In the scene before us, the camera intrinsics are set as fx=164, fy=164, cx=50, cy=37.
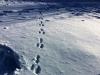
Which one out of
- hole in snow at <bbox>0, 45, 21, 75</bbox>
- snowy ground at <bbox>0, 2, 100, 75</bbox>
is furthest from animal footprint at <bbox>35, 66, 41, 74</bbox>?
hole in snow at <bbox>0, 45, 21, 75</bbox>

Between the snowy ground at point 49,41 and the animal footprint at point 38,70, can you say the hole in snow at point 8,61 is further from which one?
the animal footprint at point 38,70

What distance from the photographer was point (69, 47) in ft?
16.5

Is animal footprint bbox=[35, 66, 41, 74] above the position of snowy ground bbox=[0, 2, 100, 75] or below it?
below

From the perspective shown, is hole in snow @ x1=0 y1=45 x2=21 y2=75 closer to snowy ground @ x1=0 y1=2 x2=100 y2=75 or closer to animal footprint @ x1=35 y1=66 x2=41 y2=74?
snowy ground @ x1=0 y1=2 x2=100 y2=75

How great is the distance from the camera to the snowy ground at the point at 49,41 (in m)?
4.18

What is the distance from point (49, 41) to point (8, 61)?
1558 millimetres

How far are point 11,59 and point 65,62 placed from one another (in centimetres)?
148

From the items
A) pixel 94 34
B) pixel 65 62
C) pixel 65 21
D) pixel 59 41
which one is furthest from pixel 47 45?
pixel 65 21

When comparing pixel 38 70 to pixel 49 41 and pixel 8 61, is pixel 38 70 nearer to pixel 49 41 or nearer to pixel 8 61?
pixel 8 61

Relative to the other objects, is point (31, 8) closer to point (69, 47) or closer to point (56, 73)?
point (69, 47)

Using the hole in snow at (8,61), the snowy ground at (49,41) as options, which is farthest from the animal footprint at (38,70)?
the hole in snow at (8,61)

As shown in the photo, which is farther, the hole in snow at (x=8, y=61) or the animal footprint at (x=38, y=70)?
the hole in snow at (x=8, y=61)

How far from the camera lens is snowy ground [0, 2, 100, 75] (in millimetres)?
4176

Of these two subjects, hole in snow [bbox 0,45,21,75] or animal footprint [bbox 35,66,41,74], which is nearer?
animal footprint [bbox 35,66,41,74]
